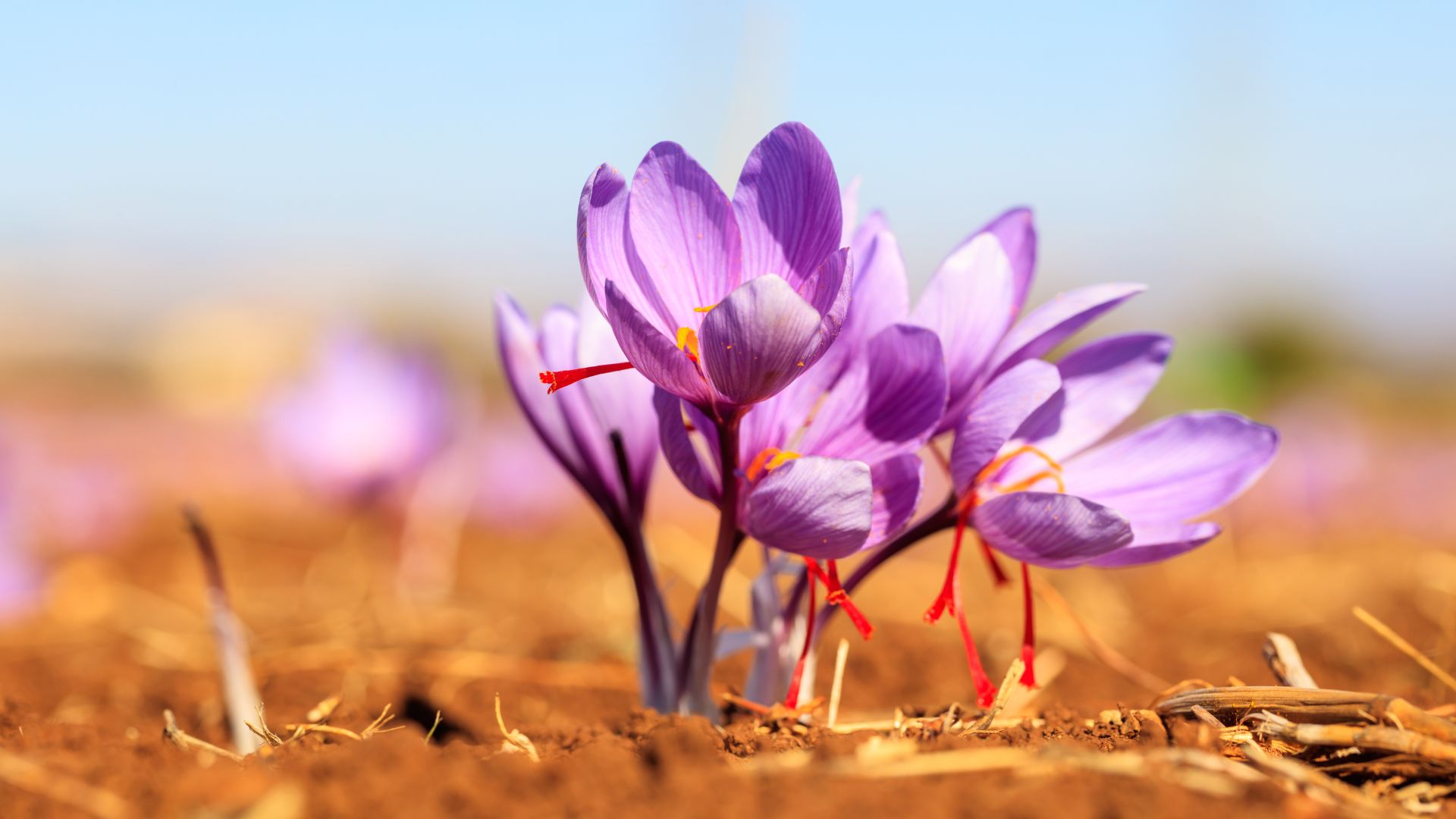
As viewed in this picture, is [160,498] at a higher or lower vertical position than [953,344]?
lower

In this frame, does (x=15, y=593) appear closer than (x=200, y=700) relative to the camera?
No

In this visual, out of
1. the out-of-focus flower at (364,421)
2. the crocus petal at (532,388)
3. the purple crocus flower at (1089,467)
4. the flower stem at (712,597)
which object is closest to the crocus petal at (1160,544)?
the purple crocus flower at (1089,467)

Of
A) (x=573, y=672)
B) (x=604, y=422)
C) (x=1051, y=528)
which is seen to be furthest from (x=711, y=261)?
(x=573, y=672)

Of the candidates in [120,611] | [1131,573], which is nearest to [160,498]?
[120,611]

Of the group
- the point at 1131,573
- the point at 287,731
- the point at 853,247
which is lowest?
the point at 1131,573

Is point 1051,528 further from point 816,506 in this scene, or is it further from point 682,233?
point 682,233

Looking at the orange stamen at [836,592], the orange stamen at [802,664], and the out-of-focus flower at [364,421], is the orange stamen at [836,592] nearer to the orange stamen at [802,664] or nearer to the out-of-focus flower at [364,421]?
the orange stamen at [802,664]

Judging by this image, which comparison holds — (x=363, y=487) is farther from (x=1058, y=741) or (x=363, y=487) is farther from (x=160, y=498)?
(x=160, y=498)
